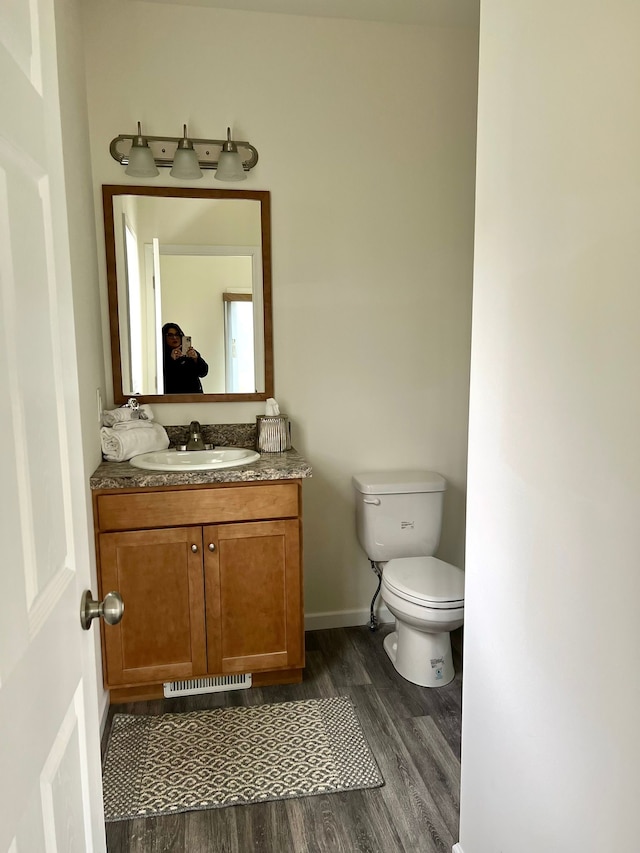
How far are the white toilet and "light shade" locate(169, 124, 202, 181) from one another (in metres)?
1.49

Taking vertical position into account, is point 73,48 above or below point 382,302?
above

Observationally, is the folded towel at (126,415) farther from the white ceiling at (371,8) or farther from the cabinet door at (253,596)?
the white ceiling at (371,8)

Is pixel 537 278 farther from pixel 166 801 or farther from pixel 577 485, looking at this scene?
pixel 166 801

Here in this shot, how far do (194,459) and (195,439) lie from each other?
0.11 m

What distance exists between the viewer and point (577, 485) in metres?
1.12

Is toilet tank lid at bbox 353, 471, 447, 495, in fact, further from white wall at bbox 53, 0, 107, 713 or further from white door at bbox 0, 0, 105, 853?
white door at bbox 0, 0, 105, 853

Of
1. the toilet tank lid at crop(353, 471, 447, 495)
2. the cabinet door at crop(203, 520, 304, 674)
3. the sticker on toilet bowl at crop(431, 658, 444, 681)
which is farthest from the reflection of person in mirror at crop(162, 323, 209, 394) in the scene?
the sticker on toilet bowl at crop(431, 658, 444, 681)

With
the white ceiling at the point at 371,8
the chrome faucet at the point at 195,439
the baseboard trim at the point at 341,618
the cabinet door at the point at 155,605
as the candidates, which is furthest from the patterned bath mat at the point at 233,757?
the white ceiling at the point at 371,8

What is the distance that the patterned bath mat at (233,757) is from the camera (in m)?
1.95

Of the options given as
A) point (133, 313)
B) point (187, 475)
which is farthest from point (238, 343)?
point (187, 475)

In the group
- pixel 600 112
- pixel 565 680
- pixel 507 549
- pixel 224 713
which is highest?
pixel 600 112

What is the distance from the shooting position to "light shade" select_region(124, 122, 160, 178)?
8.30ft

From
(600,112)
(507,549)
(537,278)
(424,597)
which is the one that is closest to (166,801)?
(424,597)

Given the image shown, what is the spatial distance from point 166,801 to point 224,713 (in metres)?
0.48
